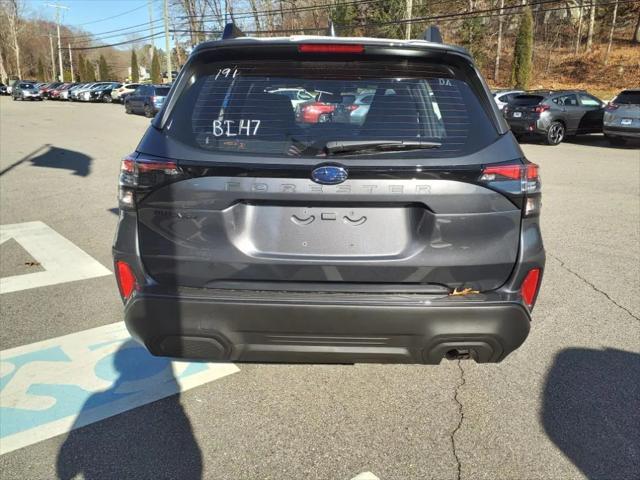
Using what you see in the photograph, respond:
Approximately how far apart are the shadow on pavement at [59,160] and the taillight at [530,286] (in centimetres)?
983

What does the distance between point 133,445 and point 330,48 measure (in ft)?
7.21

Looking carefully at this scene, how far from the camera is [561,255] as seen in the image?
18.9 ft

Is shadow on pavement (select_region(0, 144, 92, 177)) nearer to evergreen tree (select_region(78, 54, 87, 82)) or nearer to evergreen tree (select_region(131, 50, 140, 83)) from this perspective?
evergreen tree (select_region(131, 50, 140, 83))

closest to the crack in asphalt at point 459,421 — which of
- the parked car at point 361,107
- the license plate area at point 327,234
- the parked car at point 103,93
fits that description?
the license plate area at point 327,234

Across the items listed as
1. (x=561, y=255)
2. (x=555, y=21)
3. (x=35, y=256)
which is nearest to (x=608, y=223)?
(x=561, y=255)

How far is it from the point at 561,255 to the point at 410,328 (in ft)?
13.4

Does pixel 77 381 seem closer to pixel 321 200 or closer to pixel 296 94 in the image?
pixel 321 200

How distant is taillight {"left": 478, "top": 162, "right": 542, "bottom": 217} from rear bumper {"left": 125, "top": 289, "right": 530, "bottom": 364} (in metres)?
0.47

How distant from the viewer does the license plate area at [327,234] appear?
2330mm

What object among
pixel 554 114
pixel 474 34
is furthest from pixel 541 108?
pixel 474 34

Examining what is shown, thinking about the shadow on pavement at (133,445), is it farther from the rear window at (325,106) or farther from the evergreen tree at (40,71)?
the evergreen tree at (40,71)

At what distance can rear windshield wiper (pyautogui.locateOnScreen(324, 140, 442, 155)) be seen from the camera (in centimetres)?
233

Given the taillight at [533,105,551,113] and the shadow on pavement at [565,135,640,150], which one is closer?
the taillight at [533,105,551,113]

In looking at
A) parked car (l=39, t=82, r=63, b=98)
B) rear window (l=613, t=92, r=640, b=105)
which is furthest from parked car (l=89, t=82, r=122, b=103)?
A: rear window (l=613, t=92, r=640, b=105)
